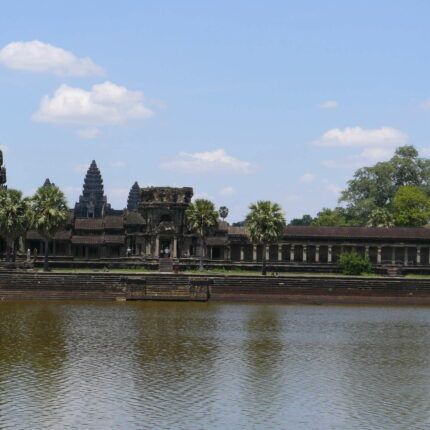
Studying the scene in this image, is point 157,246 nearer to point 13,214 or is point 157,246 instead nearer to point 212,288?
point 13,214

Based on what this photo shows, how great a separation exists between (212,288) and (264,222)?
1556cm

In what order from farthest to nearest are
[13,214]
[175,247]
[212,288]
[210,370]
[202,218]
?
[175,247]
[202,218]
[13,214]
[212,288]
[210,370]

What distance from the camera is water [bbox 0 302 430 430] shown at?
30.5 m

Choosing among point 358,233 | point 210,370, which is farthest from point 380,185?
point 210,370

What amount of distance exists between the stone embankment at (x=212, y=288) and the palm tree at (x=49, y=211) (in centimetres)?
1053

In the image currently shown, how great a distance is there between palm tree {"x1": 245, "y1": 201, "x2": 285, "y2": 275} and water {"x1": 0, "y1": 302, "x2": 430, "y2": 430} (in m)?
24.4

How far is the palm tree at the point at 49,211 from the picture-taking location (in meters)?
87.6

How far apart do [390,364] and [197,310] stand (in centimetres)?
2668

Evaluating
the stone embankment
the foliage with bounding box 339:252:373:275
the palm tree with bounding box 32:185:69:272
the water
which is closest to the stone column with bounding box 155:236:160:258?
the palm tree with bounding box 32:185:69:272

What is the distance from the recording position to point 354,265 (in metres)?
97.2

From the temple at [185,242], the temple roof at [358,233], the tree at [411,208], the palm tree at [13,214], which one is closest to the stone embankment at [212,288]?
the palm tree at [13,214]

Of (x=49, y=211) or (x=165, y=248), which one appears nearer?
(x=49, y=211)

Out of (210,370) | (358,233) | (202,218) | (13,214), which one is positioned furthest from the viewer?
(358,233)

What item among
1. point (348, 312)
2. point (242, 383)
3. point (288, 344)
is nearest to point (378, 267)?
point (348, 312)
